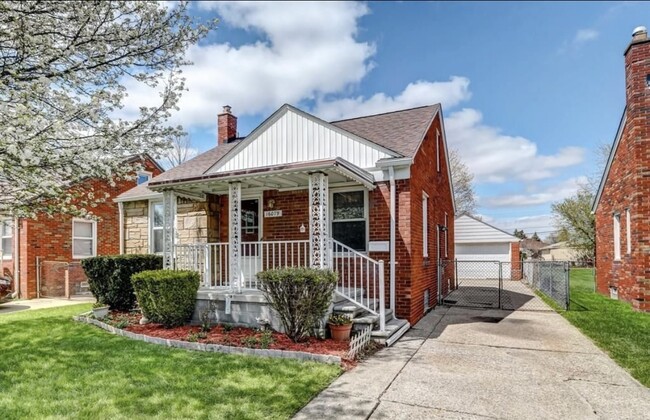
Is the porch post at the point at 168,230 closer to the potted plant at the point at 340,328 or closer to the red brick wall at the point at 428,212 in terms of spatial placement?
the potted plant at the point at 340,328

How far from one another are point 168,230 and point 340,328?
4.56m

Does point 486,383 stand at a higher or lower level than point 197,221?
lower

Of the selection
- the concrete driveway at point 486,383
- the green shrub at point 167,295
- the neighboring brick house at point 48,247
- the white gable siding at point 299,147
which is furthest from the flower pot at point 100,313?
the concrete driveway at point 486,383

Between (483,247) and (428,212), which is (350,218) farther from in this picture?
(483,247)

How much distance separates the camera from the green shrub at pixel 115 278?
9.05m

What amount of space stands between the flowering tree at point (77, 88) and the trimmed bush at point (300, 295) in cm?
278

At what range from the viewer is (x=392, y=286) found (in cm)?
781

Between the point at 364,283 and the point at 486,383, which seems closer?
the point at 486,383

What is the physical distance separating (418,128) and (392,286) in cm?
410

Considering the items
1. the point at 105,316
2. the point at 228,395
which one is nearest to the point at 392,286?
the point at 228,395

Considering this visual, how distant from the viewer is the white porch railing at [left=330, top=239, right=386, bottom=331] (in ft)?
22.3

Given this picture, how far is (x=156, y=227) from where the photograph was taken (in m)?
12.0

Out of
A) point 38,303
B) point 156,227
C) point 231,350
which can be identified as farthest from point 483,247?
point 38,303

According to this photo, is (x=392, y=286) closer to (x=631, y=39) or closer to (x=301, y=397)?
(x=301, y=397)
